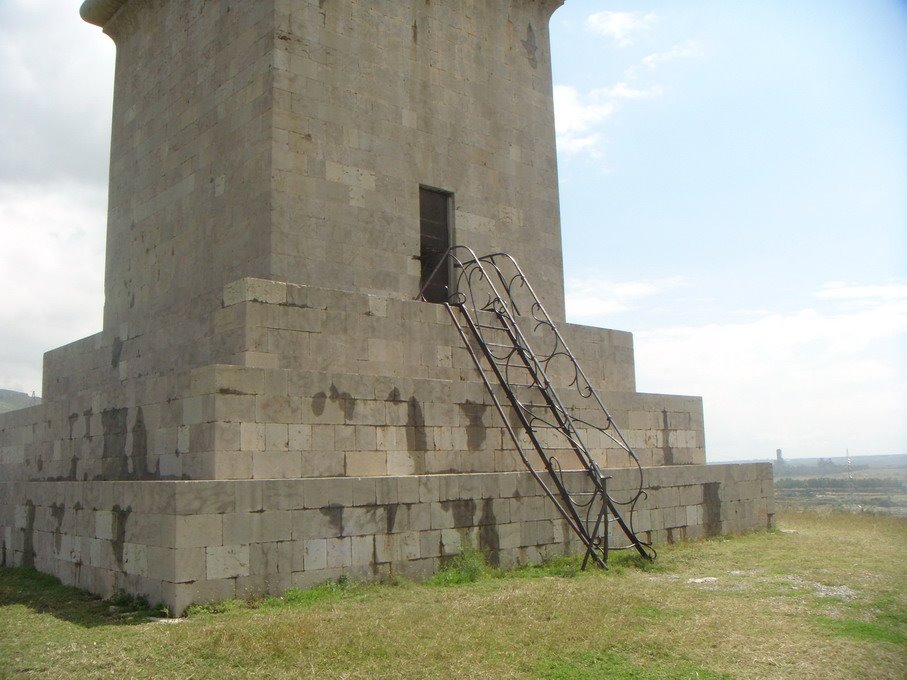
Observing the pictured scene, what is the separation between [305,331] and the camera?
10383 millimetres

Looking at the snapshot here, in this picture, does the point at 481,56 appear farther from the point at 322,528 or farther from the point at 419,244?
the point at 322,528

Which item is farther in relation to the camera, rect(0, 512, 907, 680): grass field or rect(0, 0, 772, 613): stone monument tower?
rect(0, 0, 772, 613): stone monument tower

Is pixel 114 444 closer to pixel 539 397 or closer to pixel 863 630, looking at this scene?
pixel 539 397

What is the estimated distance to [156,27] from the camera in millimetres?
14422

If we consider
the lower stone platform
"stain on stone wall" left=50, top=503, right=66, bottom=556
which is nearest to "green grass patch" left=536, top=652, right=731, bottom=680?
the lower stone platform

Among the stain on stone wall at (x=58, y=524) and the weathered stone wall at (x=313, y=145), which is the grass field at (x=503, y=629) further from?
the weathered stone wall at (x=313, y=145)

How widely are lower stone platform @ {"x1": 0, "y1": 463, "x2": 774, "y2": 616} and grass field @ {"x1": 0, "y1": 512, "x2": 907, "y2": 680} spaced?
28 centimetres

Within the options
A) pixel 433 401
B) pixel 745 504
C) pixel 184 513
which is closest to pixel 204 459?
pixel 184 513

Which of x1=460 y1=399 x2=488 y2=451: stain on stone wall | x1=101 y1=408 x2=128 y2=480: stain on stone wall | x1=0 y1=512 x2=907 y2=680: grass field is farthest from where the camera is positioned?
x1=460 y1=399 x2=488 y2=451: stain on stone wall

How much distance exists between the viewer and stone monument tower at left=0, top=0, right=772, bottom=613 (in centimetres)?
894

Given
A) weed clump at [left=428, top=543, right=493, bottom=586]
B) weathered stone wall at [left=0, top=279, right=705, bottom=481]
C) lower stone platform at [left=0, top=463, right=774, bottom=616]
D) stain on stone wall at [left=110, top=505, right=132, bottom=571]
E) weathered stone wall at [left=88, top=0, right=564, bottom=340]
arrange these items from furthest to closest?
1. weathered stone wall at [left=88, top=0, right=564, bottom=340]
2. weed clump at [left=428, top=543, right=493, bottom=586]
3. weathered stone wall at [left=0, top=279, right=705, bottom=481]
4. stain on stone wall at [left=110, top=505, right=132, bottom=571]
5. lower stone platform at [left=0, top=463, right=774, bottom=616]

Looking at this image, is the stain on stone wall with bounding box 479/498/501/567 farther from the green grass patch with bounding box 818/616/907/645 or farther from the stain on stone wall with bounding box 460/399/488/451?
the green grass patch with bounding box 818/616/907/645

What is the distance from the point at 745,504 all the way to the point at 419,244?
285 inches

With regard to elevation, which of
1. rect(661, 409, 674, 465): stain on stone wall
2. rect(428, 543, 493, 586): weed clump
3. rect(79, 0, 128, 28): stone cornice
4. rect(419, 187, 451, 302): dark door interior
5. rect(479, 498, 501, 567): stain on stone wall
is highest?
rect(79, 0, 128, 28): stone cornice
